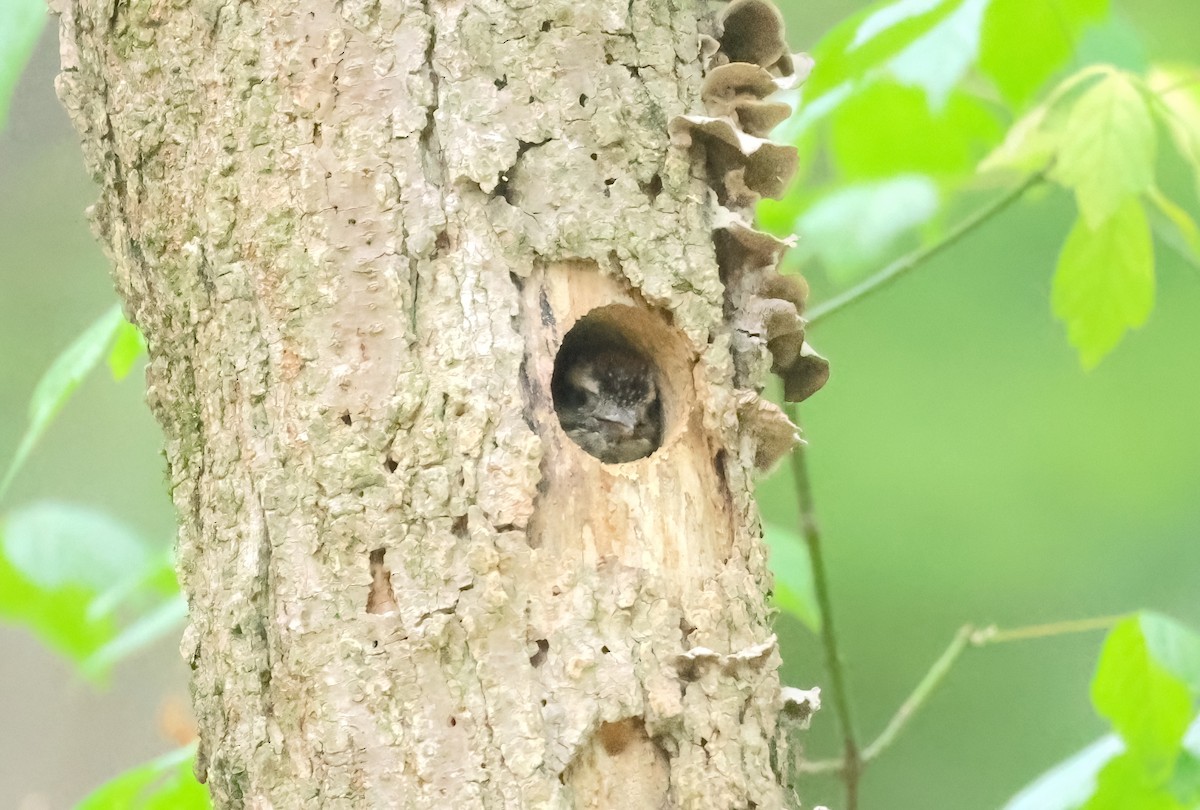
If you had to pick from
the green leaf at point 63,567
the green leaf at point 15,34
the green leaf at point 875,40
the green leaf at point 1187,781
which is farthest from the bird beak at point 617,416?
the green leaf at point 63,567

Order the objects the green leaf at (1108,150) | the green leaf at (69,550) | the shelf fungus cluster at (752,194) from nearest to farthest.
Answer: the shelf fungus cluster at (752,194) → the green leaf at (1108,150) → the green leaf at (69,550)

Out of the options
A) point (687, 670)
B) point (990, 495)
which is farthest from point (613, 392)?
point (990, 495)

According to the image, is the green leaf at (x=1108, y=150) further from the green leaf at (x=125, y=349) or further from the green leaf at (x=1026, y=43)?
the green leaf at (x=125, y=349)

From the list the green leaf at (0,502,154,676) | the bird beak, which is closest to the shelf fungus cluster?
the bird beak

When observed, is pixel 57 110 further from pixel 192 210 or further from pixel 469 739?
pixel 469 739

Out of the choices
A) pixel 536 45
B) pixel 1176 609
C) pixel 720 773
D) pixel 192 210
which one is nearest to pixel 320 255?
pixel 192 210

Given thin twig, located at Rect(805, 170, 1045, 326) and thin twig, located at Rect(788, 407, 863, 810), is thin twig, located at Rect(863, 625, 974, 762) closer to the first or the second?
thin twig, located at Rect(788, 407, 863, 810)
